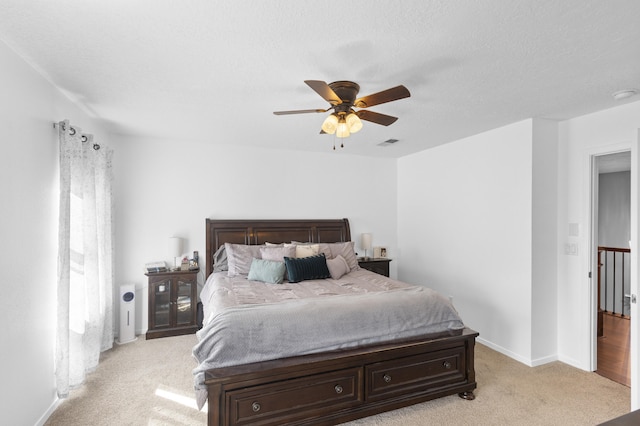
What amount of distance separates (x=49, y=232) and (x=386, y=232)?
4.63 metres

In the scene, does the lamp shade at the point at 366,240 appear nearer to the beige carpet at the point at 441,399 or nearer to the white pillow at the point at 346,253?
the white pillow at the point at 346,253

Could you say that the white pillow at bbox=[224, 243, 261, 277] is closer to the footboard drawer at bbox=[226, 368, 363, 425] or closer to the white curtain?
the white curtain

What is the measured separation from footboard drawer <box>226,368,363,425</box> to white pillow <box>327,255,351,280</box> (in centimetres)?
161

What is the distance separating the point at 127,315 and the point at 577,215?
210 inches

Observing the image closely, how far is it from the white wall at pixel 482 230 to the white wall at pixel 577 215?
1.41 ft

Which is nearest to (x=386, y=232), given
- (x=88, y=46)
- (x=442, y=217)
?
(x=442, y=217)

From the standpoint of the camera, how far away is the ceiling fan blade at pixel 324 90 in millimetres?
2047

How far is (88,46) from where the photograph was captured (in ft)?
6.76

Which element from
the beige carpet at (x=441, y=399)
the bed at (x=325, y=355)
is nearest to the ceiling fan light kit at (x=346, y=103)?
the bed at (x=325, y=355)

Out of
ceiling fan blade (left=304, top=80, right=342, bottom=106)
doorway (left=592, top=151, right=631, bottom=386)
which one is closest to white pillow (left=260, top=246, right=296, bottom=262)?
ceiling fan blade (left=304, top=80, right=342, bottom=106)

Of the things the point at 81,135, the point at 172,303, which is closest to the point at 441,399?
the point at 172,303

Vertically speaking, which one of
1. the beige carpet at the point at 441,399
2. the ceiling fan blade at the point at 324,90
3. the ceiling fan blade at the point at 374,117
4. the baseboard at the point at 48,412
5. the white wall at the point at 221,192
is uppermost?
the ceiling fan blade at the point at 324,90

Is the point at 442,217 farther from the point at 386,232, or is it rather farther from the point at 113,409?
the point at 113,409

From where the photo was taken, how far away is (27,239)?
227cm
